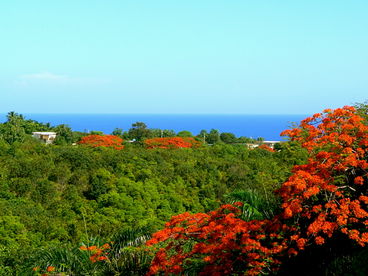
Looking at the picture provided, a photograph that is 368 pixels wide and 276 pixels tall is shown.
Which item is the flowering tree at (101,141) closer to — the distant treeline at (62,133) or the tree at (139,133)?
the distant treeline at (62,133)

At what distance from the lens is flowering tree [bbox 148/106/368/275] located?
6.89 metres

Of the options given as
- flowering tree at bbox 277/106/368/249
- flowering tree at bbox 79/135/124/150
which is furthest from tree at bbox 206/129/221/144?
flowering tree at bbox 277/106/368/249

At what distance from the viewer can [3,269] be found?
9.05m

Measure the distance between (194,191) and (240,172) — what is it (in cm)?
279

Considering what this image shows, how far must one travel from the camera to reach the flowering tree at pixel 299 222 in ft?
22.6

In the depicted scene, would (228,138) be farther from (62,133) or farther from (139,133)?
(62,133)

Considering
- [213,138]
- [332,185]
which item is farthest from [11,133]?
[332,185]

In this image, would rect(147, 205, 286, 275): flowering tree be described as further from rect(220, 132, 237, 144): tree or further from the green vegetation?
rect(220, 132, 237, 144): tree

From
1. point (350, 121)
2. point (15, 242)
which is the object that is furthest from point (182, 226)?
point (15, 242)

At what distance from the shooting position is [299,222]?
7.69 metres

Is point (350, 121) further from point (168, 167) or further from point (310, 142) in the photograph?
point (168, 167)

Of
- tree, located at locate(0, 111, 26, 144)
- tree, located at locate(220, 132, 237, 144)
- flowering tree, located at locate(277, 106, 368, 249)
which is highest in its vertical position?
flowering tree, located at locate(277, 106, 368, 249)

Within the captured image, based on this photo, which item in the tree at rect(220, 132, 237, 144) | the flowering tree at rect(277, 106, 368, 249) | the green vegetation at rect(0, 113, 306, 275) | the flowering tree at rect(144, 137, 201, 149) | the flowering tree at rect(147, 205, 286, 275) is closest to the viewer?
the flowering tree at rect(277, 106, 368, 249)

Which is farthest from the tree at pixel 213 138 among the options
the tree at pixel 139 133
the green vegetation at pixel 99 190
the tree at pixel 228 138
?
the green vegetation at pixel 99 190
